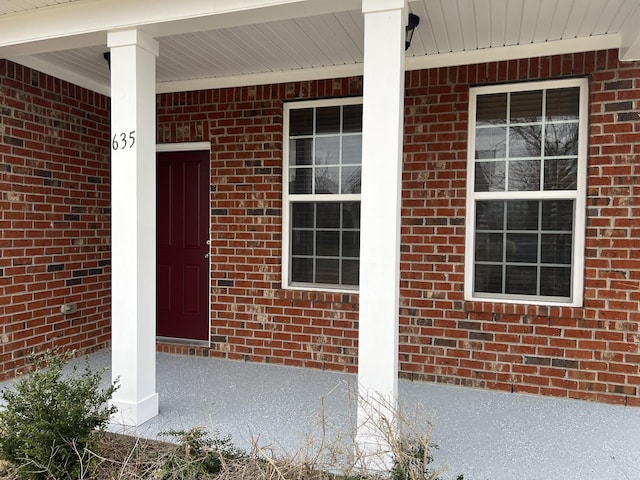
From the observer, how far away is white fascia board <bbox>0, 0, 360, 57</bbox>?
9.25 ft

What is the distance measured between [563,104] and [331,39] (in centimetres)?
202

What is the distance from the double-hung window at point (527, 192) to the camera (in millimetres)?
3854

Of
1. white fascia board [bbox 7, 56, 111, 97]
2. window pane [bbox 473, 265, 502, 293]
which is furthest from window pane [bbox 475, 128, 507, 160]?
white fascia board [bbox 7, 56, 111, 97]

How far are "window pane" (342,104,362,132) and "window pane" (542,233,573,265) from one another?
1.96 metres

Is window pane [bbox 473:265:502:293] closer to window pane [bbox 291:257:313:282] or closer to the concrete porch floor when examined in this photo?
the concrete porch floor

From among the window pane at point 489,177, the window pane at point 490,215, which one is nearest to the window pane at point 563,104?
the window pane at point 489,177

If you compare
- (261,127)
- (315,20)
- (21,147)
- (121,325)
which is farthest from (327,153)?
(21,147)

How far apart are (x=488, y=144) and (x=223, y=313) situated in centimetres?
307

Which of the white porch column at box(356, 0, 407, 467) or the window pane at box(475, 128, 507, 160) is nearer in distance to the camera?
the white porch column at box(356, 0, 407, 467)

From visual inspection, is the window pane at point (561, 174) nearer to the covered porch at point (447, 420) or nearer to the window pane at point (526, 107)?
the window pane at point (526, 107)

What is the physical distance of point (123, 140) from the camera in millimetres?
3213

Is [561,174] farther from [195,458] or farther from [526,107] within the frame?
[195,458]

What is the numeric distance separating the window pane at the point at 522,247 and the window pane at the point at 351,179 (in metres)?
1.45

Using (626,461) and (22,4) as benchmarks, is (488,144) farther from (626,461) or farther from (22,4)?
(22,4)
